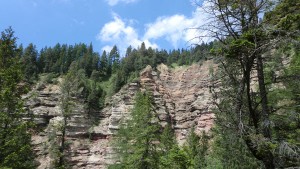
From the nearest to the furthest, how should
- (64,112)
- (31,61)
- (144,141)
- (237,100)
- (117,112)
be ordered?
(237,100), (144,141), (64,112), (117,112), (31,61)

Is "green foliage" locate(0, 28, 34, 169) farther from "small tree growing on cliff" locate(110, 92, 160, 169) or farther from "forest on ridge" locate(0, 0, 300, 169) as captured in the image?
"small tree growing on cliff" locate(110, 92, 160, 169)

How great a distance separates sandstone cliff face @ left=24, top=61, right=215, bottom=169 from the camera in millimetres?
58016

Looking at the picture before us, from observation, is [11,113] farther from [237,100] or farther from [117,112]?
[117,112]

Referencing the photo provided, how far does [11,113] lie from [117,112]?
53.6m

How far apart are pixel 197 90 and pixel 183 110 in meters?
7.47

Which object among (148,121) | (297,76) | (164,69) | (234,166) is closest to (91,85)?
(164,69)

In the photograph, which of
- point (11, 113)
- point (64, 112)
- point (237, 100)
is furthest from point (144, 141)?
point (237, 100)

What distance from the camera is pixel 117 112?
7075 cm

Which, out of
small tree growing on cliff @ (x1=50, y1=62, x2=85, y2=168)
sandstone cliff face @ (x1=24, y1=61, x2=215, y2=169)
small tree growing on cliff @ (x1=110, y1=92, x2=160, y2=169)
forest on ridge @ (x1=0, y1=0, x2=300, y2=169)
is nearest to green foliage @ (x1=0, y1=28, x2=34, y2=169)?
forest on ridge @ (x1=0, y1=0, x2=300, y2=169)

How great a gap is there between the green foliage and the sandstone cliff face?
112 feet

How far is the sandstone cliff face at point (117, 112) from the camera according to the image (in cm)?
5802

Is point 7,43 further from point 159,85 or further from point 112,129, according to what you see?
point 159,85

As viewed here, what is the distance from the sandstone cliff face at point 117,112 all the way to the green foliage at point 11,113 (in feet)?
112

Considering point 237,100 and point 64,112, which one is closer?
point 237,100
